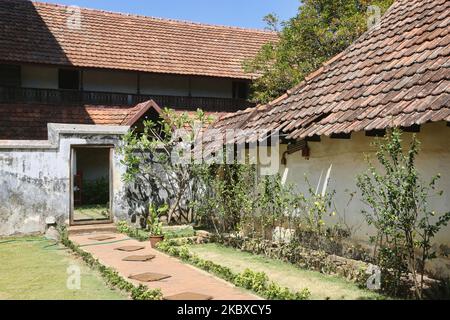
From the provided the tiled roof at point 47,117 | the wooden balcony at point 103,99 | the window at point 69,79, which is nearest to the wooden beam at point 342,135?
the tiled roof at point 47,117

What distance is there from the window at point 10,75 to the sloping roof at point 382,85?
32.3ft

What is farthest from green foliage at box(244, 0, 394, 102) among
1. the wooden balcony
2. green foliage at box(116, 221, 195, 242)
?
green foliage at box(116, 221, 195, 242)

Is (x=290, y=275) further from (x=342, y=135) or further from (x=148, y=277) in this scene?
(x=342, y=135)

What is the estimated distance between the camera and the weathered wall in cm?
1184

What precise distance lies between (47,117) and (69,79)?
6.85 ft

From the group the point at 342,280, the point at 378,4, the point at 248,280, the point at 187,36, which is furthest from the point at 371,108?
the point at 187,36

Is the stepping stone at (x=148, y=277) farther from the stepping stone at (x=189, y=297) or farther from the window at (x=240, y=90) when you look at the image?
the window at (x=240, y=90)

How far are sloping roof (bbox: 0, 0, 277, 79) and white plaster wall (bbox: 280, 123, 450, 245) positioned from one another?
10654mm

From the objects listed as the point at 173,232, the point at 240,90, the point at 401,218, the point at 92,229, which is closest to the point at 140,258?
the point at 173,232

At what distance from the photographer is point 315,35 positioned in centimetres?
1512

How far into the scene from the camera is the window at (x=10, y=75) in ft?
57.1

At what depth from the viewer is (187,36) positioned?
2267 cm

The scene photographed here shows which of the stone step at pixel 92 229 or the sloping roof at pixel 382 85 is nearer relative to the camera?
the sloping roof at pixel 382 85

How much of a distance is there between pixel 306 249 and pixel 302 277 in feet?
4.41
